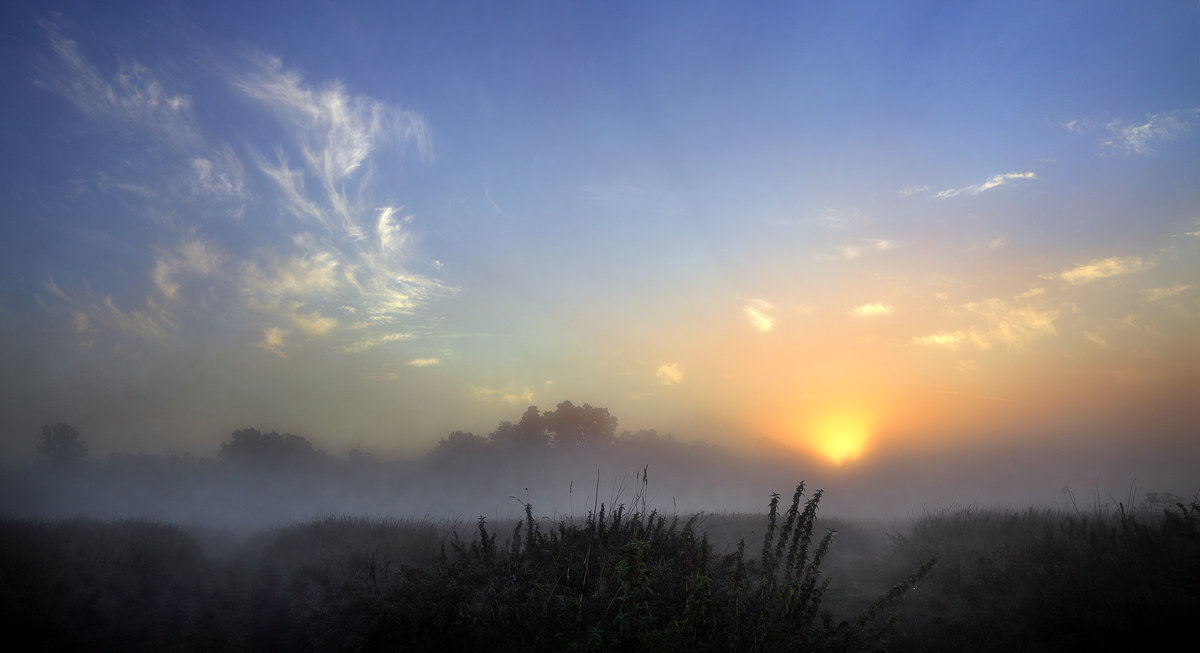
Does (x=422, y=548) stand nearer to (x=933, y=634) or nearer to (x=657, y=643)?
(x=657, y=643)

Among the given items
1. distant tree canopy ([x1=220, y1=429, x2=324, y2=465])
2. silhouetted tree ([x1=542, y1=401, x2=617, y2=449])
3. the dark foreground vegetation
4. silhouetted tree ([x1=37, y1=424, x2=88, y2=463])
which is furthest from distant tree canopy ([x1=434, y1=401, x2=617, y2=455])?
the dark foreground vegetation

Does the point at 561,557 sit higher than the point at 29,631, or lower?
higher

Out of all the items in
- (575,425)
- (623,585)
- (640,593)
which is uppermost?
(575,425)

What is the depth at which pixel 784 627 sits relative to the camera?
633cm

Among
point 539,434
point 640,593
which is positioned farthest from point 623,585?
point 539,434

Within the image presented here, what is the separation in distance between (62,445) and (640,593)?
216 ft

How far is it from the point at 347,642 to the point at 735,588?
627 centimetres

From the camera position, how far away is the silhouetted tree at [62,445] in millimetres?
46906

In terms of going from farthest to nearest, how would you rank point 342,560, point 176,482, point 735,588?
point 176,482, point 342,560, point 735,588

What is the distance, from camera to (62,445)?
48188 millimetres

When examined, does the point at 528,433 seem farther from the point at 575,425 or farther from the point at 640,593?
the point at 640,593

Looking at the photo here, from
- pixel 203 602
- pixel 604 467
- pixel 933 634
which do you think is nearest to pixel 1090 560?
pixel 933 634

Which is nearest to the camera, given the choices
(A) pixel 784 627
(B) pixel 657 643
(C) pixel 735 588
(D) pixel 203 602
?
(B) pixel 657 643

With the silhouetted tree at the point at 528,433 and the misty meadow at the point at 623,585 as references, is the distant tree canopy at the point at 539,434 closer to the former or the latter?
the silhouetted tree at the point at 528,433
